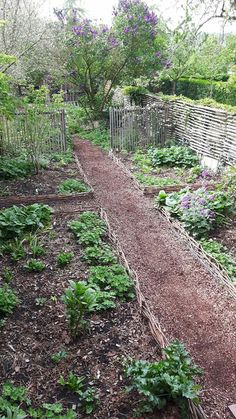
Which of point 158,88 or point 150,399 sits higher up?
point 158,88

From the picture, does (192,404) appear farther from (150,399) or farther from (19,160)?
(19,160)

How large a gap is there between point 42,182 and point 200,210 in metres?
3.38

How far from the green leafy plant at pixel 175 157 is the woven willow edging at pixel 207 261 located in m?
3.29

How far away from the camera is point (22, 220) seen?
16.1 feet

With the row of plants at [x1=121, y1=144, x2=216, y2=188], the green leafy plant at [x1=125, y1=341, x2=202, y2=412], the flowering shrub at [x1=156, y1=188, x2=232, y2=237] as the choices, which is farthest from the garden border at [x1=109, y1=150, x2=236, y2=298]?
the green leafy plant at [x1=125, y1=341, x2=202, y2=412]

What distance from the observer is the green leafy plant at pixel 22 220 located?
4.66 meters

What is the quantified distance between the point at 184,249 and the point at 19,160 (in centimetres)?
448

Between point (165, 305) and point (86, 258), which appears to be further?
point (86, 258)

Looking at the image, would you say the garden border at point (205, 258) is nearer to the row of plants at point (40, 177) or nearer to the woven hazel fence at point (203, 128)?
the row of plants at point (40, 177)

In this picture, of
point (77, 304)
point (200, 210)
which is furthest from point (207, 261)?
point (77, 304)

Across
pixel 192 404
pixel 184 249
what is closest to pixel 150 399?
pixel 192 404

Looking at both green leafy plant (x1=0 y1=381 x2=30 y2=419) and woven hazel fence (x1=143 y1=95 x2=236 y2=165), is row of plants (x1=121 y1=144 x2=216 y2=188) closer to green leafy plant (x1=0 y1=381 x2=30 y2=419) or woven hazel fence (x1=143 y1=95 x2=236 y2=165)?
woven hazel fence (x1=143 y1=95 x2=236 y2=165)

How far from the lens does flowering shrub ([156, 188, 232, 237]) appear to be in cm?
520

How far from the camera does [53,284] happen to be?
12.3ft
